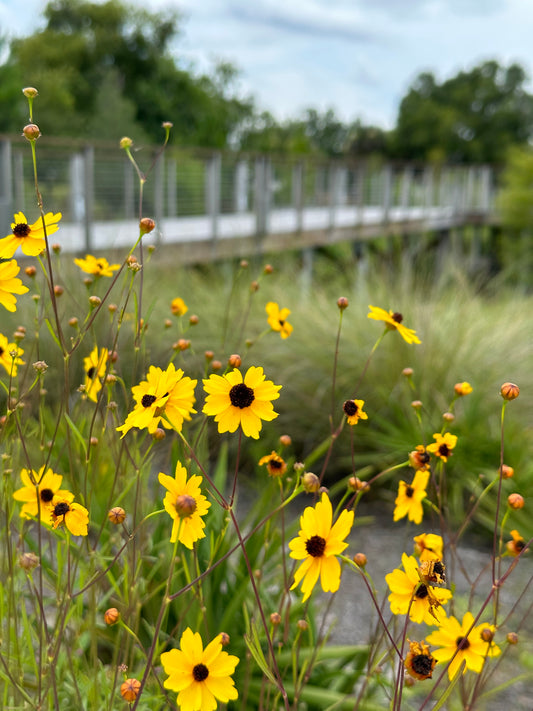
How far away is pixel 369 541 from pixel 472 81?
139 feet

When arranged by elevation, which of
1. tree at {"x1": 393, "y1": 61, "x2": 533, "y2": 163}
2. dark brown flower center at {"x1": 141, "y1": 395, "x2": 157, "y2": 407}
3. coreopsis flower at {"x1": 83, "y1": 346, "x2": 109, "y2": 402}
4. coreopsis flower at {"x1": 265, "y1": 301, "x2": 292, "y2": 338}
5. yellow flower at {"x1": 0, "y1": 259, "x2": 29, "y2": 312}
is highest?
tree at {"x1": 393, "y1": 61, "x2": 533, "y2": 163}

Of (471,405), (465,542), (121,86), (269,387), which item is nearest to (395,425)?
(471,405)

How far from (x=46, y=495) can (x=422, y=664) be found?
557 millimetres

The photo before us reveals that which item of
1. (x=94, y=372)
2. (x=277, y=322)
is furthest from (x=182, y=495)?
(x=277, y=322)

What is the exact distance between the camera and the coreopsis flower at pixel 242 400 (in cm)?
89

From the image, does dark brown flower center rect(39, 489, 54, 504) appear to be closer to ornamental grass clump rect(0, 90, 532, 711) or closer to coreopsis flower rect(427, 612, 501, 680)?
ornamental grass clump rect(0, 90, 532, 711)

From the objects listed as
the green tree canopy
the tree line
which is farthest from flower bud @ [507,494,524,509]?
the green tree canopy

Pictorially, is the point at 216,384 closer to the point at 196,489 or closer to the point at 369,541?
the point at 196,489

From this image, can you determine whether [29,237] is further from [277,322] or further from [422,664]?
[422,664]

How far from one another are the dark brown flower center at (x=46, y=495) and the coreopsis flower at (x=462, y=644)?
56 centimetres

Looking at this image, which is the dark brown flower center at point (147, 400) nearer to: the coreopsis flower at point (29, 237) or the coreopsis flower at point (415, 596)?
the coreopsis flower at point (29, 237)

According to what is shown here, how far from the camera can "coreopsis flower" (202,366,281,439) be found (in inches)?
35.0

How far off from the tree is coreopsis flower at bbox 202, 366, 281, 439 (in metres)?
39.0

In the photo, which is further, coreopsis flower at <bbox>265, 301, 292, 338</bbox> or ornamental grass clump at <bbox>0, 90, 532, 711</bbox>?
coreopsis flower at <bbox>265, 301, 292, 338</bbox>
